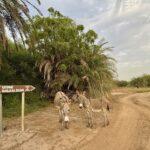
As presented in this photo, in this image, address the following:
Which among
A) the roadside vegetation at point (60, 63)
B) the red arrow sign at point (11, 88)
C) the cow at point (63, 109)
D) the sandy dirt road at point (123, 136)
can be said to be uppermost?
the roadside vegetation at point (60, 63)

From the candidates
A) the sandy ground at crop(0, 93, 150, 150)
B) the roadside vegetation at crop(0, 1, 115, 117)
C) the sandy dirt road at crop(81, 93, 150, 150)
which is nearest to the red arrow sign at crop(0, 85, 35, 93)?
the sandy ground at crop(0, 93, 150, 150)

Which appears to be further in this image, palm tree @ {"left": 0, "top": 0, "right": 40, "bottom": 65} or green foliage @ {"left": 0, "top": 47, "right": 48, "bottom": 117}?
green foliage @ {"left": 0, "top": 47, "right": 48, "bottom": 117}

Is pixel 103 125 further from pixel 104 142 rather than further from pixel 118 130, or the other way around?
pixel 104 142

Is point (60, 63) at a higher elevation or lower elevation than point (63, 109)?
higher

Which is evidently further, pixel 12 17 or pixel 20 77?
pixel 20 77

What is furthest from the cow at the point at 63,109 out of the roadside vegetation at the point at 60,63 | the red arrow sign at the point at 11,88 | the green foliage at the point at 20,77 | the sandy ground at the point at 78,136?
the roadside vegetation at the point at 60,63

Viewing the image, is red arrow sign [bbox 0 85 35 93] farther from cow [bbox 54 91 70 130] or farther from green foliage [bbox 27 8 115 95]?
green foliage [bbox 27 8 115 95]

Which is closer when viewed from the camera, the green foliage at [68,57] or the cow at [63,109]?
the cow at [63,109]

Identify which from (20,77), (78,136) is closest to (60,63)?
(20,77)

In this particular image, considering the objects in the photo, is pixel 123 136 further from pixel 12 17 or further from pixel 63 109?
pixel 12 17

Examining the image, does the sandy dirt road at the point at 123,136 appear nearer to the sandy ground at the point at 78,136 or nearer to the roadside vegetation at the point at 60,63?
the sandy ground at the point at 78,136

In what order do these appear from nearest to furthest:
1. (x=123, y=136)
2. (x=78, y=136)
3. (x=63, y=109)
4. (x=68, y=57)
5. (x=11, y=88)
A: (x=123, y=136), (x=78, y=136), (x=11, y=88), (x=63, y=109), (x=68, y=57)

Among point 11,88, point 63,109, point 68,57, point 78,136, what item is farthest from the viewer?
point 68,57

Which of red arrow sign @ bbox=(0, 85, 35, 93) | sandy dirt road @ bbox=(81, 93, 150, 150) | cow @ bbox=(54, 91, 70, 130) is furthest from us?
cow @ bbox=(54, 91, 70, 130)
